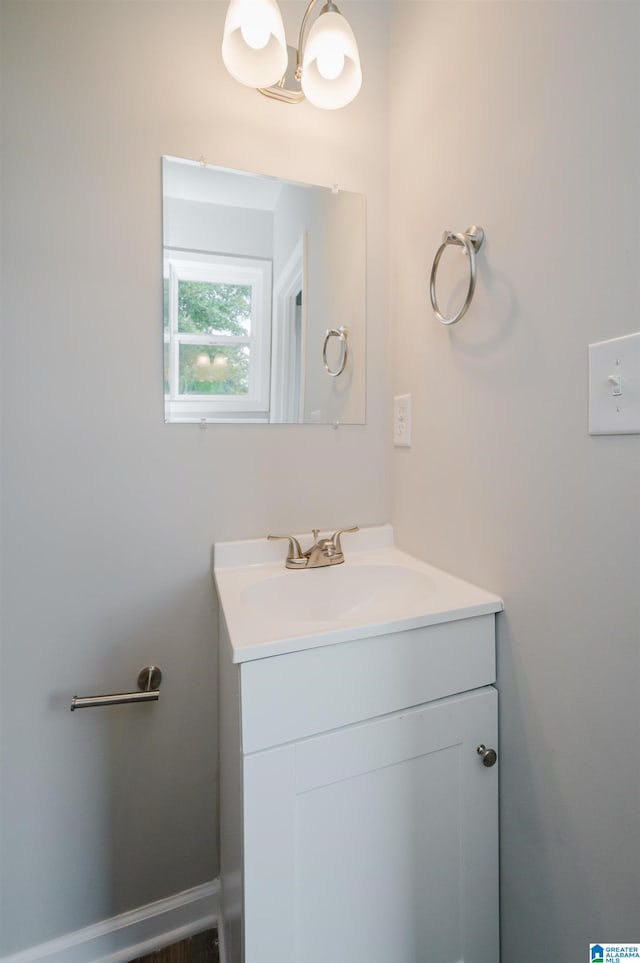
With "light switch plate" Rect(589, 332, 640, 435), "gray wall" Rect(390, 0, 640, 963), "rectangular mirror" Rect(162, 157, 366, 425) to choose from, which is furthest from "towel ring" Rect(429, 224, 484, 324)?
"rectangular mirror" Rect(162, 157, 366, 425)

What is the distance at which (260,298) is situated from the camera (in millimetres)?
1071

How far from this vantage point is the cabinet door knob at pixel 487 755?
2.56ft

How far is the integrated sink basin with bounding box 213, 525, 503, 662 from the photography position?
29.0 inches

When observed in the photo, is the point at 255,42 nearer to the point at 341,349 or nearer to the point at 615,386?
the point at 341,349

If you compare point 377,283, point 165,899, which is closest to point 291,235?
Result: point 377,283

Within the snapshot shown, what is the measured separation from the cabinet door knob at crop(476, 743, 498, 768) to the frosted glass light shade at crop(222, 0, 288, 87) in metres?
1.44

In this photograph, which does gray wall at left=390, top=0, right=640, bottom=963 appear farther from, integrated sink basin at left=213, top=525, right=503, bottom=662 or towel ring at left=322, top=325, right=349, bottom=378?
towel ring at left=322, top=325, right=349, bottom=378

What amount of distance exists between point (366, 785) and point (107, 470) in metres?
0.83

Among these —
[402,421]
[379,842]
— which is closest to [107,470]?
[402,421]

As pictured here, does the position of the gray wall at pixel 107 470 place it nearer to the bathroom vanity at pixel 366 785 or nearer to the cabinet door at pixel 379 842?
the bathroom vanity at pixel 366 785

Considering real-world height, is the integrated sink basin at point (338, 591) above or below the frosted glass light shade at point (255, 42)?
below

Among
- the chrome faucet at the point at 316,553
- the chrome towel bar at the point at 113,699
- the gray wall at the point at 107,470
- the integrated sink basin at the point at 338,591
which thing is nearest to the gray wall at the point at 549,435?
the integrated sink basin at the point at 338,591

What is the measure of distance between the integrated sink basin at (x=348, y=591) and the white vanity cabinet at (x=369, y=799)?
0.03 metres

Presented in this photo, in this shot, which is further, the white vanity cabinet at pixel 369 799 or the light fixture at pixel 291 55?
the light fixture at pixel 291 55
